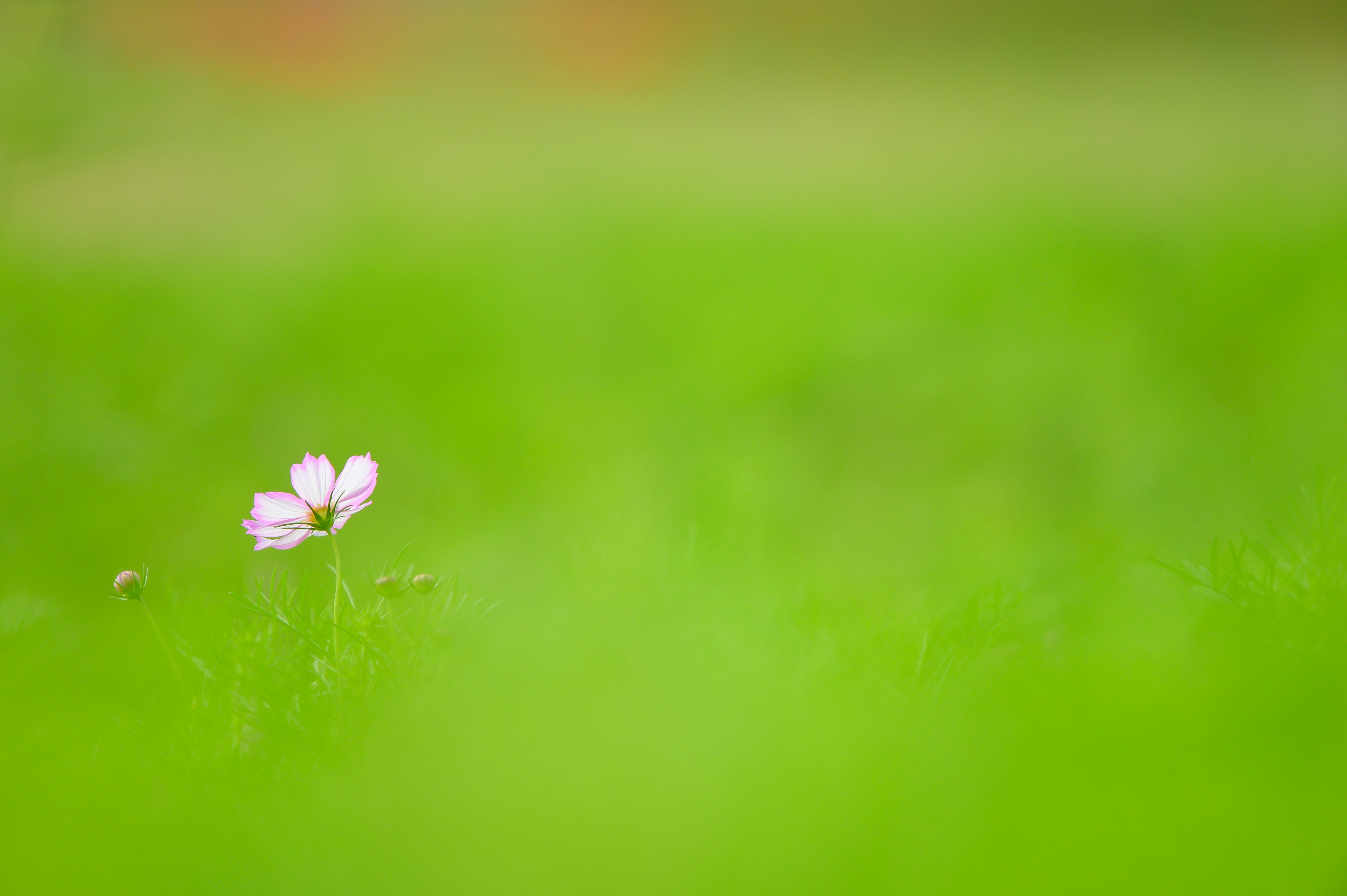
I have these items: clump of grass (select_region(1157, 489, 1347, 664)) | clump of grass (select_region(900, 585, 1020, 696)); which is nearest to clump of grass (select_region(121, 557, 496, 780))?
clump of grass (select_region(900, 585, 1020, 696))

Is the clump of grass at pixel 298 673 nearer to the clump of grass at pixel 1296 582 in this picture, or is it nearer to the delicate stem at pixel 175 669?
the delicate stem at pixel 175 669

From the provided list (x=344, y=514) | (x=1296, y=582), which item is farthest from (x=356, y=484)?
(x=1296, y=582)

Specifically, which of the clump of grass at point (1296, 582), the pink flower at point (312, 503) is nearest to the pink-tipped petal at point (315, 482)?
the pink flower at point (312, 503)

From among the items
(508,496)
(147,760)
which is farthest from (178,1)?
(147,760)

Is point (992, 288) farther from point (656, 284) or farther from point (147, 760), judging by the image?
point (147, 760)

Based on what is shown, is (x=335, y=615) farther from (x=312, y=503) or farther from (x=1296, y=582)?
(x=1296, y=582)
